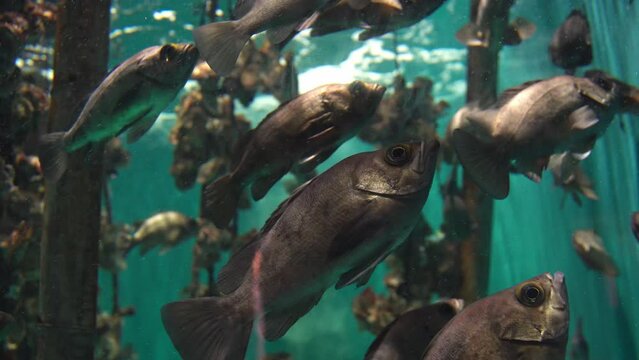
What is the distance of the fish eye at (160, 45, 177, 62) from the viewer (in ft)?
7.68

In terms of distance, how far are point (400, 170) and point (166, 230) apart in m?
6.21

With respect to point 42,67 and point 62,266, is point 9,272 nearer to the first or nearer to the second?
point 62,266

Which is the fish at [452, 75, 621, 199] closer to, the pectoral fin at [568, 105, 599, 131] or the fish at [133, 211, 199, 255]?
the pectoral fin at [568, 105, 599, 131]

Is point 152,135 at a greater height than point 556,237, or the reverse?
point 152,135

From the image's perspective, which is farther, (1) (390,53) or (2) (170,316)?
(1) (390,53)

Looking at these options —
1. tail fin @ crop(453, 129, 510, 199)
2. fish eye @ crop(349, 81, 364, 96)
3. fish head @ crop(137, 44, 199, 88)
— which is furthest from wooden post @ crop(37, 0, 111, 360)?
tail fin @ crop(453, 129, 510, 199)

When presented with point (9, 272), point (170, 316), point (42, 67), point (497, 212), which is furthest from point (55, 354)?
point (497, 212)

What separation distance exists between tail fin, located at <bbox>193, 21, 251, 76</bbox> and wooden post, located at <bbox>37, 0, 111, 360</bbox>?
8.04ft

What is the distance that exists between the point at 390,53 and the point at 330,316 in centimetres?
1987

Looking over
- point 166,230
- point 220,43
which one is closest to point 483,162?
point 220,43

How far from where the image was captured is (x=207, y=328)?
65.9 inches

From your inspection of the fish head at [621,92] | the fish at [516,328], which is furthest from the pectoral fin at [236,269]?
the fish head at [621,92]

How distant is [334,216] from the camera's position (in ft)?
5.66

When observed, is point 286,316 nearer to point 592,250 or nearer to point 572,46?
point 572,46
